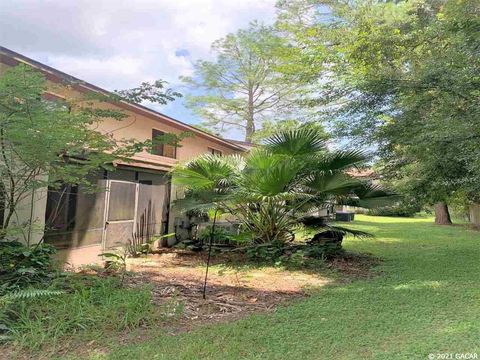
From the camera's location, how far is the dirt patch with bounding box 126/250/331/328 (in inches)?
200

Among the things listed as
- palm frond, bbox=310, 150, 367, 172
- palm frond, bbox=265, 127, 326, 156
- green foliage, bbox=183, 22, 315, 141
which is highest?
green foliage, bbox=183, 22, 315, 141

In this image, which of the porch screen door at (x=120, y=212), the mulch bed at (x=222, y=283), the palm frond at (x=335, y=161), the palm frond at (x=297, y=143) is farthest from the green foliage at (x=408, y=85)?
the porch screen door at (x=120, y=212)

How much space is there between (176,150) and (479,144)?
337 inches

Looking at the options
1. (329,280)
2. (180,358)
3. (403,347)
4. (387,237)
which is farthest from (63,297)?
(387,237)

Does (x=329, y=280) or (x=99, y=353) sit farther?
(x=329, y=280)

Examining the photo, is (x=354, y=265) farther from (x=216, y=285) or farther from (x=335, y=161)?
(x=216, y=285)

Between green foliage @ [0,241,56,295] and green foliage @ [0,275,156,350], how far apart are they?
430 millimetres

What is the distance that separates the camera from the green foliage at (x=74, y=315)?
3.92 m

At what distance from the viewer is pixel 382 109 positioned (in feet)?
31.8

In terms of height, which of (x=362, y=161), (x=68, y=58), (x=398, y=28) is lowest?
(x=362, y=161)

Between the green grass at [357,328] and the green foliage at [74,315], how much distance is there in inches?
22.8

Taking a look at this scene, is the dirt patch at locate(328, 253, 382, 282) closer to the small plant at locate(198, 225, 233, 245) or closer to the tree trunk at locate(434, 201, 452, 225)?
the small plant at locate(198, 225, 233, 245)

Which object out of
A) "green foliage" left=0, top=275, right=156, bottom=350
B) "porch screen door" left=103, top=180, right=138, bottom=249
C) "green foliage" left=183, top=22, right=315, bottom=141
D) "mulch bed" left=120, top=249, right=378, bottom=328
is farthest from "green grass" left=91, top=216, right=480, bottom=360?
"green foliage" left=183, top=22, right=315, bottom=141

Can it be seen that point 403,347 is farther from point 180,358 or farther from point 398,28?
point 398,28
